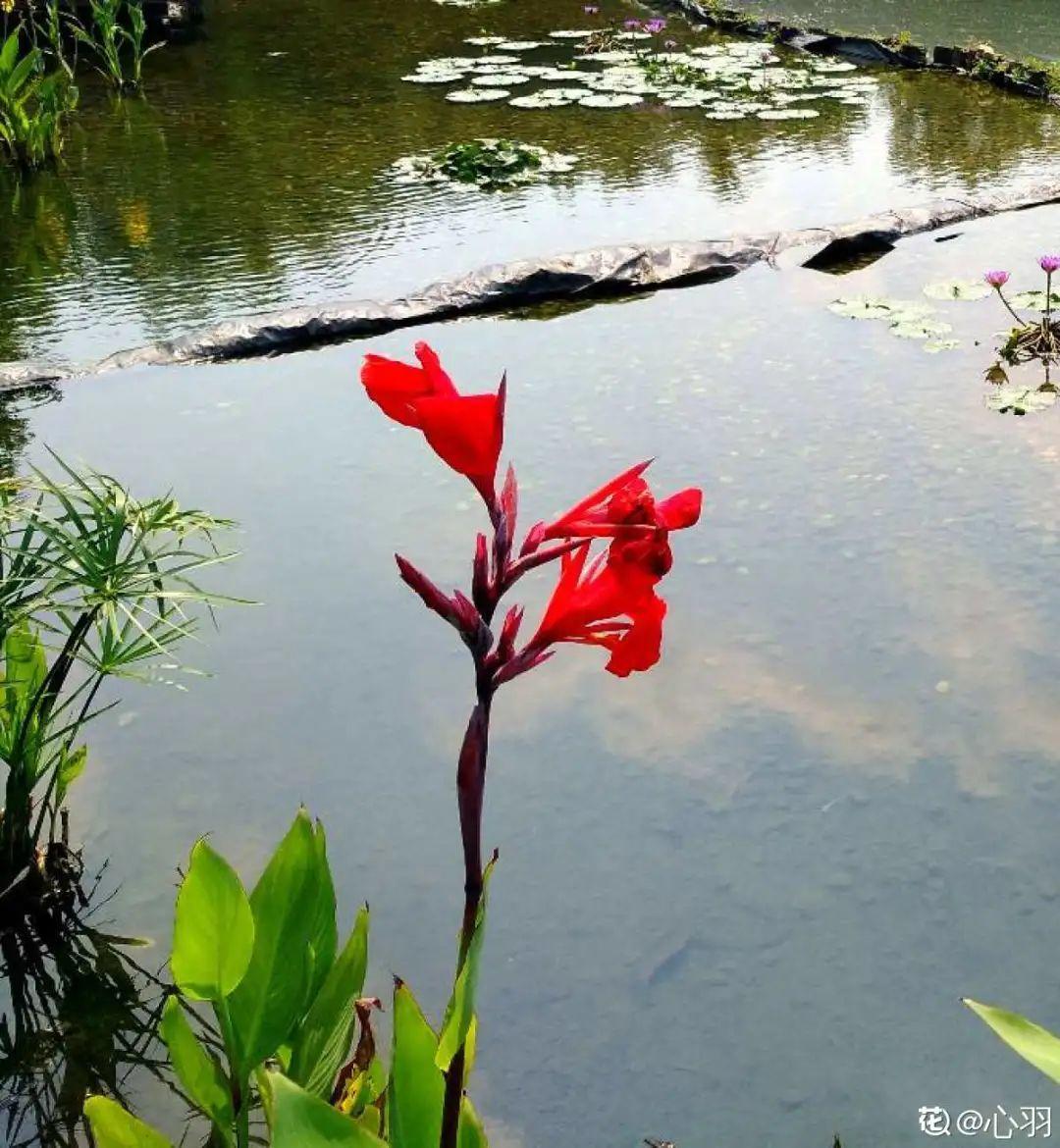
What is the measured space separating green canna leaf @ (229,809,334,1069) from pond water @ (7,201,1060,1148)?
0.43 meters

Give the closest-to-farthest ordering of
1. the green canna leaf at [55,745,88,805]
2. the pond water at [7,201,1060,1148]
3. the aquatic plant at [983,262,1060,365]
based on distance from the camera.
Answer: the pond water at [7,201,1060,1148] < the green canna leaf at [55,745,88,805] < the aquatic plant at [983,262,1060,365]

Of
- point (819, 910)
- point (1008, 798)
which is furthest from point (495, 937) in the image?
point (1008, 798)

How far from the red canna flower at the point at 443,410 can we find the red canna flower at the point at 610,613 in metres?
0.07

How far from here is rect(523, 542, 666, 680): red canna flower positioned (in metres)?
0.77

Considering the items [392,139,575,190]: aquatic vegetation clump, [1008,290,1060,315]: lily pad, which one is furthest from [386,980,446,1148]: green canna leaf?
[392,139,575,190]: aquatic vegetation clump

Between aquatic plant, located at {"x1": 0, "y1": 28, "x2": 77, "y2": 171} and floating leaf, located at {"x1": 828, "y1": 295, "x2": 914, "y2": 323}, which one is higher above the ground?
aquatic plant, located at {"x1": 0, "y1": 28, "x2": 77, "y2": 171}

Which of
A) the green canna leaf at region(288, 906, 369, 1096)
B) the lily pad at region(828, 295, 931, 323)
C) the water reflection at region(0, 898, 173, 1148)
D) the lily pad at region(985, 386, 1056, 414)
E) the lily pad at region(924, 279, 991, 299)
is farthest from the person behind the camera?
the lily pad at region(924, 279, 991, 299)

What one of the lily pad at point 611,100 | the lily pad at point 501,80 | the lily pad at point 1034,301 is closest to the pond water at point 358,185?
the lily pad at point 611,100

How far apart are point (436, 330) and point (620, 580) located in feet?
10.2

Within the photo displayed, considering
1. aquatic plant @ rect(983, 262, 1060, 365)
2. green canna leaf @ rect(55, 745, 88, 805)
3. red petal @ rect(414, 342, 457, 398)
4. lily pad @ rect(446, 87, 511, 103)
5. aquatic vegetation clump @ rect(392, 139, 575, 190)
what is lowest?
aquatic plant @ rect(983, 262, 1060, 365)

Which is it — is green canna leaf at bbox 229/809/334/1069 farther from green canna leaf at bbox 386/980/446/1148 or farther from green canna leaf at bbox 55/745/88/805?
green canna leaf at bbox 55/745/88/805

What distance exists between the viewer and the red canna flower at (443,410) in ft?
2.50

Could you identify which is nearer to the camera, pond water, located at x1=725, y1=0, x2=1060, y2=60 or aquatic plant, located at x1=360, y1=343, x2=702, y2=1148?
aquatic plant, located at x1=360, y1=343, x2=702, y2=1148

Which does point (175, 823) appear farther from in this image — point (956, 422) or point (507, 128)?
point (507, 128)
